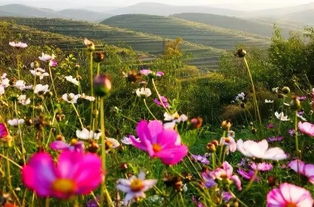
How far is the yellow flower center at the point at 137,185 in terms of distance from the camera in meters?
1.01

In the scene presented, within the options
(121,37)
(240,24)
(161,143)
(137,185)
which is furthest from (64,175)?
(240,24)

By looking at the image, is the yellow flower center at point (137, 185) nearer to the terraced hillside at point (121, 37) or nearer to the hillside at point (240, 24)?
the terraced hillside at point (121, 37)

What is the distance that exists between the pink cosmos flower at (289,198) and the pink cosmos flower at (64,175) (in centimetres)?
47

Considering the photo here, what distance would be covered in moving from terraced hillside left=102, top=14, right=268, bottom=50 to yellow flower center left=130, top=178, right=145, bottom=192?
89590 mm

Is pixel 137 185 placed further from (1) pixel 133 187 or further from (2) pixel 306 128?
(2) pixel 306 128

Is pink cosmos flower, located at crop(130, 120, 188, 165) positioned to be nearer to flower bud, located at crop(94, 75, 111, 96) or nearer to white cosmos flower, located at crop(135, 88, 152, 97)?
flower bud, located at crop(94, 75, 111, 96)

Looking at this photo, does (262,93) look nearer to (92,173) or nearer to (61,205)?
(61,205)

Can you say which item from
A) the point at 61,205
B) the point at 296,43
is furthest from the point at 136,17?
the point at 61,205

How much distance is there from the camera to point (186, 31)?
4259 inches

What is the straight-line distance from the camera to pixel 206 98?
9.06 metres

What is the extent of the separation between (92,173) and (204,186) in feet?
2.49

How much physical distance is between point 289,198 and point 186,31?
108498 millimetres

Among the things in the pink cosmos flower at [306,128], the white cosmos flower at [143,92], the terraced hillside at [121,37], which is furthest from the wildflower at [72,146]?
the terraced hillside at [121,37]

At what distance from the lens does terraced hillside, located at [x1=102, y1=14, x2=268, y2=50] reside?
96062mm
